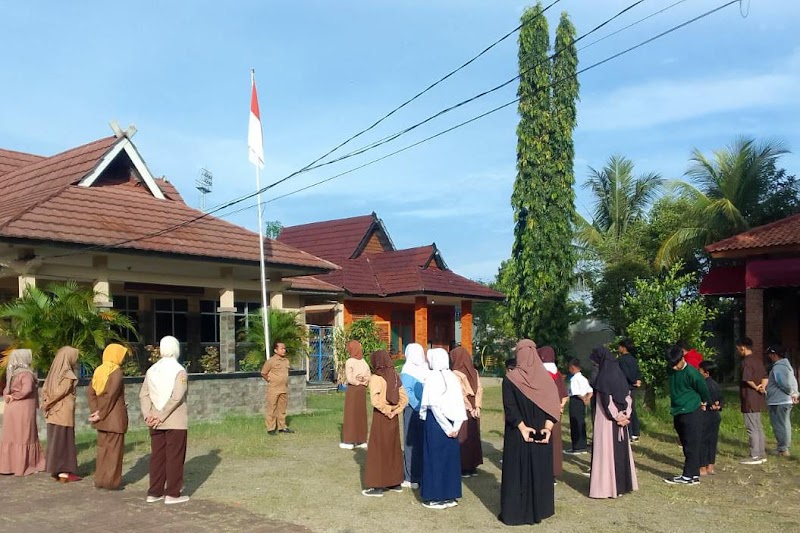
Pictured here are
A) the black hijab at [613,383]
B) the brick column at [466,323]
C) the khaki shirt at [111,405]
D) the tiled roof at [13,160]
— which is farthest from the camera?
the brick column at [466,323]

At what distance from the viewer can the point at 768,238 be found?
643 inches

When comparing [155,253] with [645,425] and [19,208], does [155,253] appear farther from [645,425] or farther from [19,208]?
[645,425]

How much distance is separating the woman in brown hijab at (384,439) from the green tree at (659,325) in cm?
666

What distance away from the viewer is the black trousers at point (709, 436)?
9406mm

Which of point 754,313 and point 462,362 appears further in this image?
point 754,313

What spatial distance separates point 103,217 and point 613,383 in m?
11.0

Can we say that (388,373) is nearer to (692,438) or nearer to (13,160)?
(692,438)

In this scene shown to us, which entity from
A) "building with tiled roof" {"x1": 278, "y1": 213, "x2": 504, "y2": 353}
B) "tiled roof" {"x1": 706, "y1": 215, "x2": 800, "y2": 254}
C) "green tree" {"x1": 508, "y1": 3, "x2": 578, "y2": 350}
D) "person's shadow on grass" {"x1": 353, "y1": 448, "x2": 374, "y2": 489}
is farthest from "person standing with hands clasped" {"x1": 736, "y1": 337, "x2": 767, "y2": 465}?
"green tree" {"x1": 508, "y1": 3, "x2": 578, "y2": 350}

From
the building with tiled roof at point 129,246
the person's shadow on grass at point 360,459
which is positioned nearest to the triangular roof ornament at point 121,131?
the building with tiled roof at point 129,246

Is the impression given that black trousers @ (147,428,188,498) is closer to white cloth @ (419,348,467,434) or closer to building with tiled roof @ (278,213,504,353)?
white cloth @ (419,348,467,434)

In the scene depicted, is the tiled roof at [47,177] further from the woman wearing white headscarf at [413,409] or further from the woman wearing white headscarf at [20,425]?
the woman wearing white headscarf at [413,409]

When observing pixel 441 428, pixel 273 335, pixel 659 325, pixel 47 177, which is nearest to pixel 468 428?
pixel 441 428

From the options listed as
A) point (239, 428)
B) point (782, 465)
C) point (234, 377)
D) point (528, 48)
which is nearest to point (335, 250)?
point (528, 48)

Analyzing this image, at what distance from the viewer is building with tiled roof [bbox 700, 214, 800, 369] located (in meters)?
15.9
